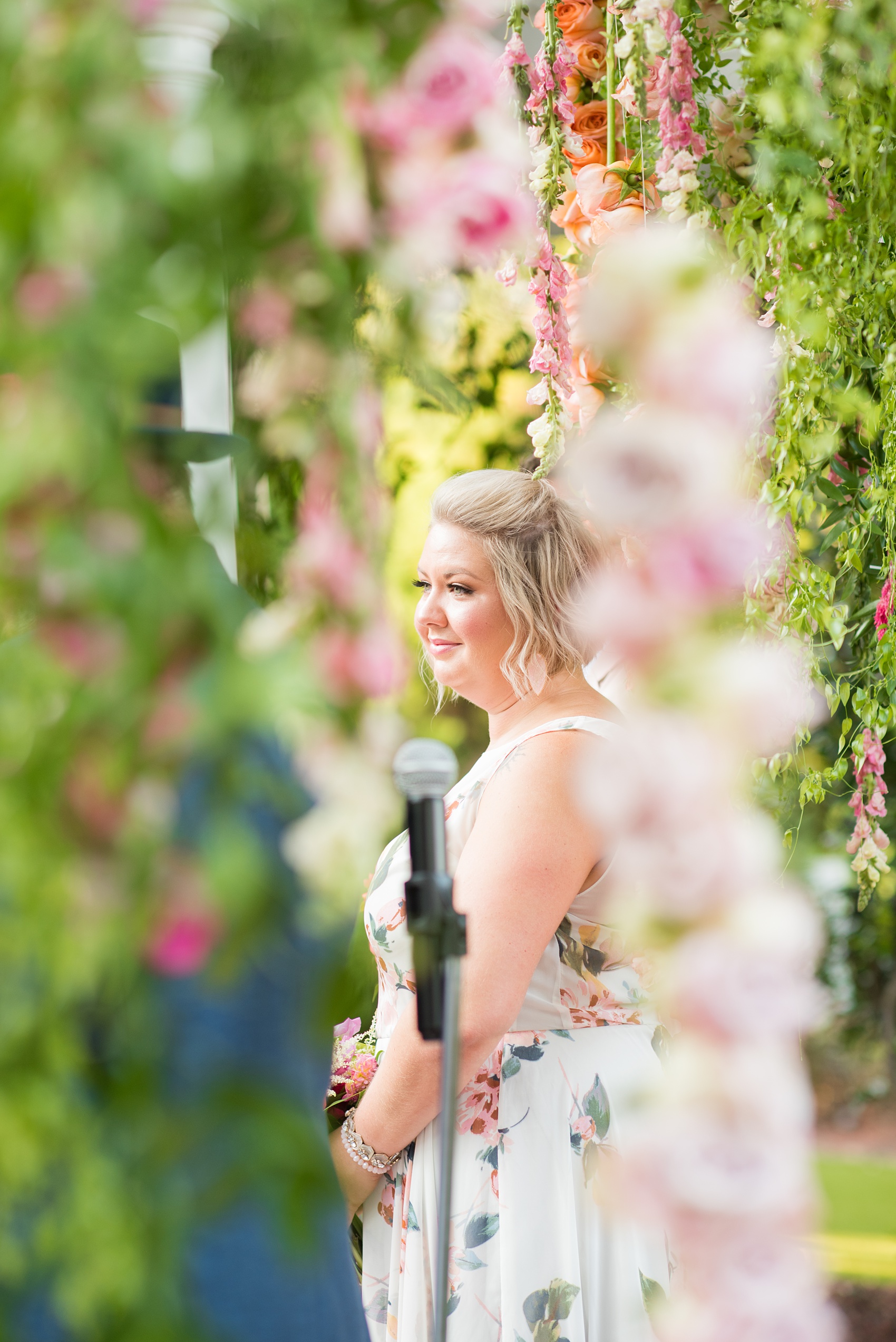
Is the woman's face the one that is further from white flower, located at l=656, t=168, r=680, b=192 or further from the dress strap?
white flower, located at l=656, t=168, r=680, b=192

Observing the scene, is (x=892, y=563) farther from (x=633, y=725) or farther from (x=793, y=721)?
(x=633, y=725)

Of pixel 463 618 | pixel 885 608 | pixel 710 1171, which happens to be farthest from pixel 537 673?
pixel 710 1171

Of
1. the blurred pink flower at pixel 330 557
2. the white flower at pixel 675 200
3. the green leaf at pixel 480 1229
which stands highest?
the white flower at pixel 675 200

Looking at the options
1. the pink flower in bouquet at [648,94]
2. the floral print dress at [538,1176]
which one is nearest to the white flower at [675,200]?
the pink flower in bouquet at [648,94]

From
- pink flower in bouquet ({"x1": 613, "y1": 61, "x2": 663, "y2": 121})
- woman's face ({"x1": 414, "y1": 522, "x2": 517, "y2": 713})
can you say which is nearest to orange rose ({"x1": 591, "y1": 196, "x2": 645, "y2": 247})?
pink flower in bouquet ({"x1": 613, "y1": 61, "x2": 663, "y2": 121})

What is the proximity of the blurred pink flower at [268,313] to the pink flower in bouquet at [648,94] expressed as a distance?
105cm

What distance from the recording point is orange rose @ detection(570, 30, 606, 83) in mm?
1609

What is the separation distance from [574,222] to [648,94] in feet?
0.89

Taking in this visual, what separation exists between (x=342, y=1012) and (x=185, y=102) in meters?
0.35

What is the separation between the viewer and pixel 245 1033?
1.67 ft

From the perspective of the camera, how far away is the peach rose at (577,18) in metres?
1.58

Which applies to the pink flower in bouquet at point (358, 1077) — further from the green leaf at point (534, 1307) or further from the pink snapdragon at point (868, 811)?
the pink snapdragon at point (868, 811)

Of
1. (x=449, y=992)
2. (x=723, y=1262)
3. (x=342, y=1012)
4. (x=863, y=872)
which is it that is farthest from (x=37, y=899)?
(x=863, y=872)

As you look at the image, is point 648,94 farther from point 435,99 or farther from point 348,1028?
point 348,1028
